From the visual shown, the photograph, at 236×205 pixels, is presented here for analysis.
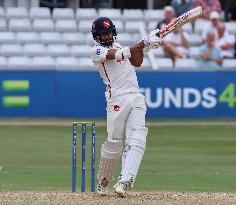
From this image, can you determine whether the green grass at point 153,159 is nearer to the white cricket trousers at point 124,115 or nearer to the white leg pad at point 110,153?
the white leg pad at point 110,153

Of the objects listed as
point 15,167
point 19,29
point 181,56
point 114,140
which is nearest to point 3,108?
point 19,29

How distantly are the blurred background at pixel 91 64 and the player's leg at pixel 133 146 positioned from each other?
10936mm

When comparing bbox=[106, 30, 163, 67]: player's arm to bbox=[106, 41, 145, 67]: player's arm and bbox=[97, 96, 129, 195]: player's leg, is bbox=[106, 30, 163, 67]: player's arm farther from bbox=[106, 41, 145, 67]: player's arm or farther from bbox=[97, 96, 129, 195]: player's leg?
bbox=[97, 96, 129, 195]: player's leg

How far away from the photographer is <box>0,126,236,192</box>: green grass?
11.4 metres

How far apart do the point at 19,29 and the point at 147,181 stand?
1114cm

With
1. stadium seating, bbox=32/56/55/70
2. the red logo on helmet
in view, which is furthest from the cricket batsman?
stadium seating, bbox=32/56/55/70

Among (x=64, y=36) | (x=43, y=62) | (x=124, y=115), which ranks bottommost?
(x=43, y=62)

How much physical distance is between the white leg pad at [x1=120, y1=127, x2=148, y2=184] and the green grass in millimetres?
1460

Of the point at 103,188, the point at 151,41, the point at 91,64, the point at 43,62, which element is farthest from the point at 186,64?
the point at 151,41

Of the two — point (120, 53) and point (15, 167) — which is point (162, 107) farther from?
point (120, 53)

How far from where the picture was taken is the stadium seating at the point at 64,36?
70.5ft

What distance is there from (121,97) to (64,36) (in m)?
12.9

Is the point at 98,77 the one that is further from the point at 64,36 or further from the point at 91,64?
the point at 64,36

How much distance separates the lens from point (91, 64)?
21.5m
